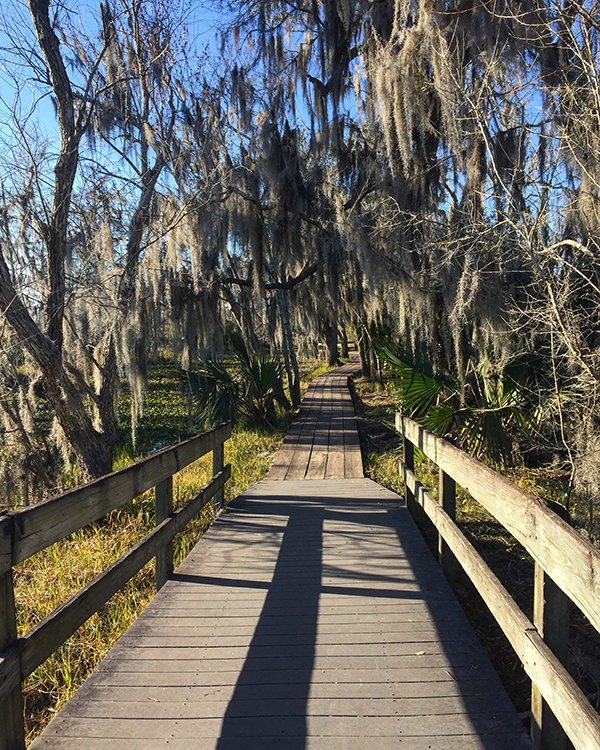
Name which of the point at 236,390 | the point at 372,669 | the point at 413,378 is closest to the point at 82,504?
the point at 372,669

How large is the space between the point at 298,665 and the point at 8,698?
1.17 m

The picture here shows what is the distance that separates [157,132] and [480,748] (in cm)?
844

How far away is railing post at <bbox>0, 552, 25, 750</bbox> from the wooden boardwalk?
17cm

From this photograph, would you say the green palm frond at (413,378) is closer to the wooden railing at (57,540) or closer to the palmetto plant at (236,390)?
the wooden railing at (57,540)

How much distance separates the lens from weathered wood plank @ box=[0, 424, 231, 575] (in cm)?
184

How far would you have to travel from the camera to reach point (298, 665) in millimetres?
2365

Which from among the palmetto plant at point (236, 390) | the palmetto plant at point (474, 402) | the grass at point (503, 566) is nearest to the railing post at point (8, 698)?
the grass at point (503, 566)

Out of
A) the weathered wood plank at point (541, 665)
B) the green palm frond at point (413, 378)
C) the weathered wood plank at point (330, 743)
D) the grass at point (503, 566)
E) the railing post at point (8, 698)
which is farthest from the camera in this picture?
the green palm frond at point (413, 378)

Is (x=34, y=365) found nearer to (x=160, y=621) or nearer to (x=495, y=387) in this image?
(x=160, y=621)

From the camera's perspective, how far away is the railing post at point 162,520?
3.32m

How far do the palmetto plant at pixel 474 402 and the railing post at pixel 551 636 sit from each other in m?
3.23

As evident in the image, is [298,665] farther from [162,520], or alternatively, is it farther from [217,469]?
[217,469]

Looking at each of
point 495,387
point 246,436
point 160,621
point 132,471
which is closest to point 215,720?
point 160,621

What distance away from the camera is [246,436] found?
8852 millimetres
